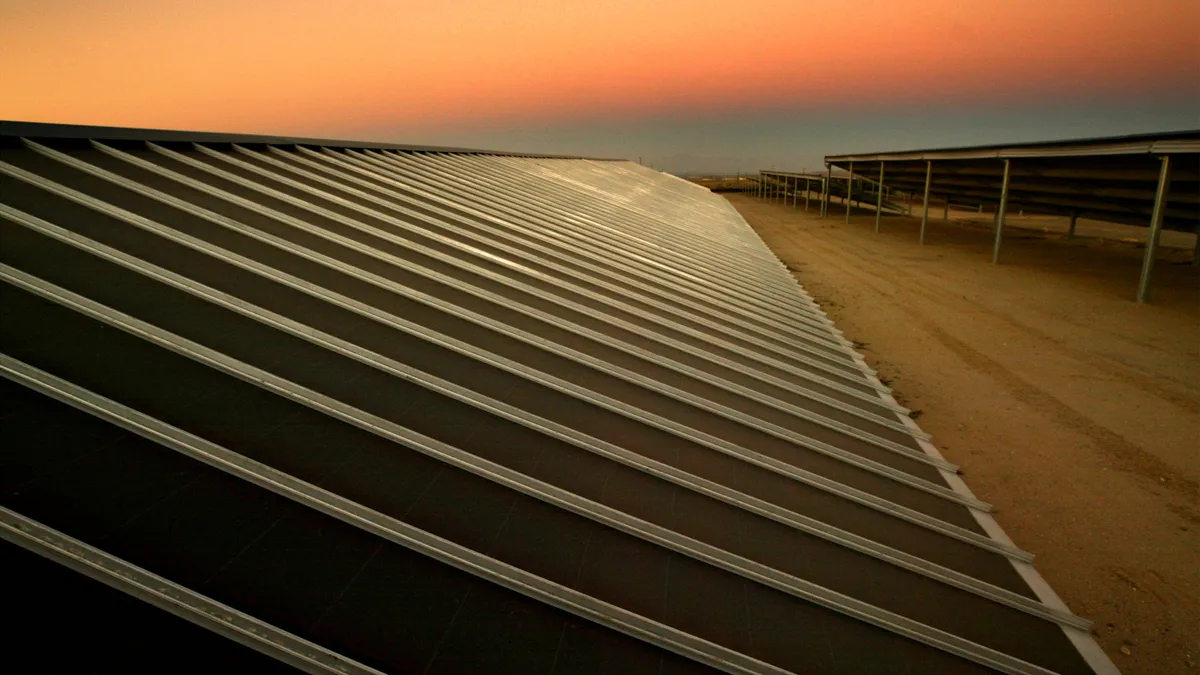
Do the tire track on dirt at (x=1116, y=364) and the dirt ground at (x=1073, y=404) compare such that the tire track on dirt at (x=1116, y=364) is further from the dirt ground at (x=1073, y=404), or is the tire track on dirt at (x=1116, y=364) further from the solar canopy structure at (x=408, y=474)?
the solar canopy structure at (x=408, y=474)

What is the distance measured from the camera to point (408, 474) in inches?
139

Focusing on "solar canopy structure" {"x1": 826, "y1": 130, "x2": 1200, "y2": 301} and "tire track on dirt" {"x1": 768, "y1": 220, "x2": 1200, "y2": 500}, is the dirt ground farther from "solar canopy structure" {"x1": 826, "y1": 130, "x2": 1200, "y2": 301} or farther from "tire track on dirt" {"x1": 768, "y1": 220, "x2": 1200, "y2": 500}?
"solar canopy structure" {"x1": 826, "y1": 130, "x2": 1200, "y2": 301}

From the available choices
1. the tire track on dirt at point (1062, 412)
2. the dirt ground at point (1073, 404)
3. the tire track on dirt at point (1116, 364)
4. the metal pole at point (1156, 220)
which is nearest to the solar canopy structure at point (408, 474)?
the dirt ground at point (1073, 404)

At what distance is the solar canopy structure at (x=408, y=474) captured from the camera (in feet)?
8.38

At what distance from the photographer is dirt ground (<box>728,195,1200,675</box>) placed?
6.62 meters

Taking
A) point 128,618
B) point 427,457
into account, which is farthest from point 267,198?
point 128,618

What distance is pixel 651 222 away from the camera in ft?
57.3

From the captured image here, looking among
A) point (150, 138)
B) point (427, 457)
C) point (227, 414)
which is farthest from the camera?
point (150, 138)

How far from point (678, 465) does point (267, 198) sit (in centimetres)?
637

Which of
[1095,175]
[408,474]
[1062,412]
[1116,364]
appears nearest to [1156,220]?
[1095,175]

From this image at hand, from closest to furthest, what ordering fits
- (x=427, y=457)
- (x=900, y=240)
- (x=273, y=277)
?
1. (x=427, y=457)
2. (x=273, y=277)
3. (x=900, y=240)

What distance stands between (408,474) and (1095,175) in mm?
29107

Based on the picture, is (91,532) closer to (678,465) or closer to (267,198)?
(678,465)

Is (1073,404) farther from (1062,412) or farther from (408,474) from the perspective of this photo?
(408,474)
